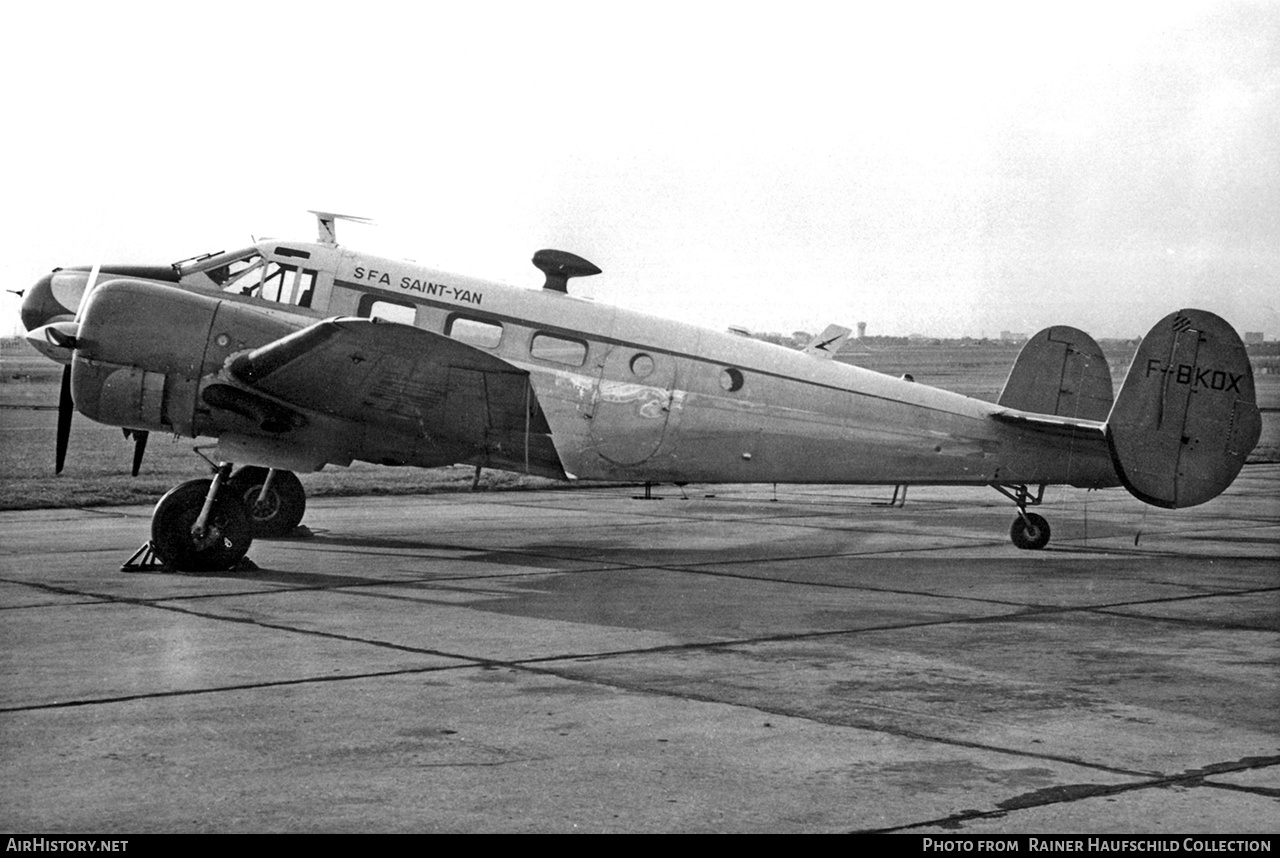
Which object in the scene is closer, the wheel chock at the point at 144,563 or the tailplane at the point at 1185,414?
the wheel chock at the point at 144,563

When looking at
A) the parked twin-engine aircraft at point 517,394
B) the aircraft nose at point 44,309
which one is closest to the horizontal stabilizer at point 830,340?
the parked twin-engine aircraft at point 517,394

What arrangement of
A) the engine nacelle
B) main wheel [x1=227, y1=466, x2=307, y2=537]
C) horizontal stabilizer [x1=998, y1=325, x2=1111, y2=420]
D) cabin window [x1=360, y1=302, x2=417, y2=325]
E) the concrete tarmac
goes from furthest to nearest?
1. horizontal stabilizer [x1=998, y1=325, x2=1111, y2=420]
2. main wheel [x1=227, y1=466, x2=307, y2=537]
3. cabin window [x1=360, y1=302, x2=417, y2=325]
4. the engine nacelle
5. the concrete tarmac

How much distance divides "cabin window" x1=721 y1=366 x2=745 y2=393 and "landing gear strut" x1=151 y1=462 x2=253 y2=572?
16.5 feet

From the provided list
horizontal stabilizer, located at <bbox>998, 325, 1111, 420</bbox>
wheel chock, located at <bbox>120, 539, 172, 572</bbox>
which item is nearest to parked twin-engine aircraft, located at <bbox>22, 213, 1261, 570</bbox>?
wheel chock, located at <bbox>120, 539, 172, 572</bbox>

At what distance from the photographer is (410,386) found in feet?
45.4

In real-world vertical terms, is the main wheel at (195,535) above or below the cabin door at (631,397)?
below

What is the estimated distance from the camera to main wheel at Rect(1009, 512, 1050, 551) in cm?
1581

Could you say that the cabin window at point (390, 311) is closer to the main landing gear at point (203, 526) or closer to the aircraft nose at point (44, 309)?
the main landing gear at point (203, 526)

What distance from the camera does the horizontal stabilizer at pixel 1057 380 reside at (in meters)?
17.1

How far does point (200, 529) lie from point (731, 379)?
5498mm

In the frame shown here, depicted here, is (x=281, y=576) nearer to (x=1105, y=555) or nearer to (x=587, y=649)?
Answer: (x=587, y=649)

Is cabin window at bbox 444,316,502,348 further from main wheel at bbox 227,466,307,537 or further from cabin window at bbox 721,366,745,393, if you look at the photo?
main wheel at bbox 227,466,307,537
